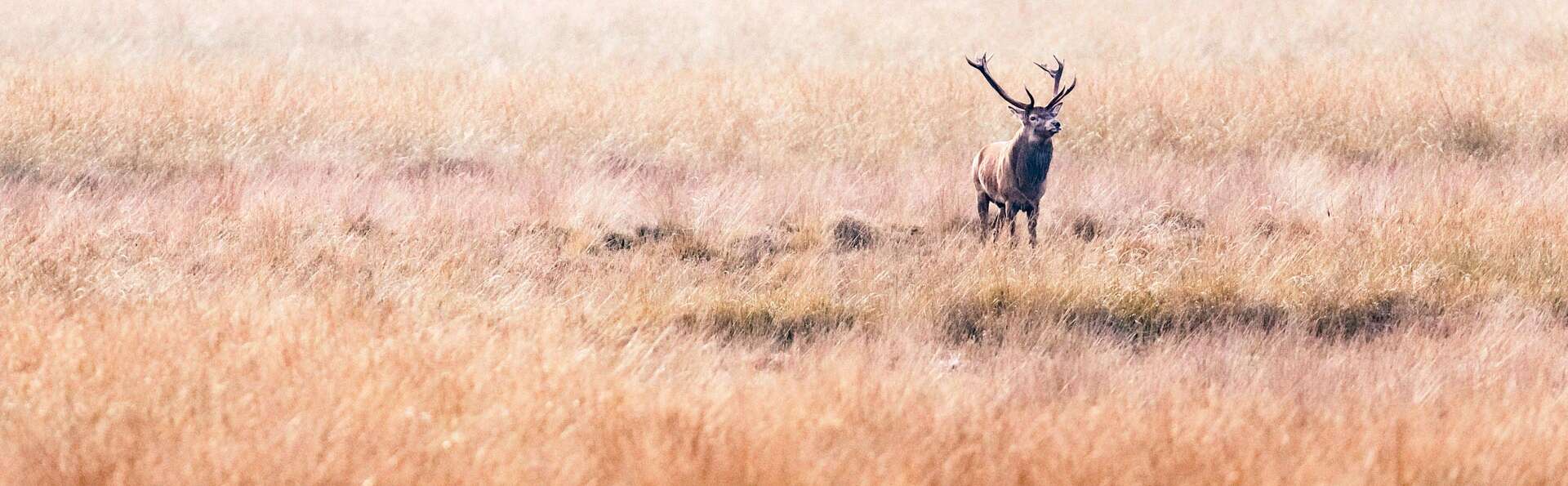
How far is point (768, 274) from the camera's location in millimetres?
6848

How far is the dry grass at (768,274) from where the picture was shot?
372 cm

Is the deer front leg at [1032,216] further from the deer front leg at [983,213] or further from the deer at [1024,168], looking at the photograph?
the deer front leg at [983,213]

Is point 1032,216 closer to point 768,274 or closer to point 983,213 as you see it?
point 983,213

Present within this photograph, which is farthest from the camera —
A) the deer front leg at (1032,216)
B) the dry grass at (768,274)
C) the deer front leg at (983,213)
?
the deer front leg at (983,213)

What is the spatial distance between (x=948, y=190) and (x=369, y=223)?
3.48 meters

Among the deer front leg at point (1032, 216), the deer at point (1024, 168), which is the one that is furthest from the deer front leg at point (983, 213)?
the deer front leg at point (1032, 216)

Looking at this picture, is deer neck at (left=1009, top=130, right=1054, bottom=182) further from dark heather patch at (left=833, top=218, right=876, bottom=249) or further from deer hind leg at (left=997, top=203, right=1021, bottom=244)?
dark heather patch at (left=833, top=218, right=876, bottom=249)

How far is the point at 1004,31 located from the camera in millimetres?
21203

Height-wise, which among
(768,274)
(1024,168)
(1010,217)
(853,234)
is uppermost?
(1024,168)

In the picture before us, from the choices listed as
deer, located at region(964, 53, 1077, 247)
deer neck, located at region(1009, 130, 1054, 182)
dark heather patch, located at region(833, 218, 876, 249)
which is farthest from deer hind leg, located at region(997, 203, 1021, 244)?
dark heather patch, located at region(833, 218, 876, 249)

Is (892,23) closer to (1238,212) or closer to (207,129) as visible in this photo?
(207,129)

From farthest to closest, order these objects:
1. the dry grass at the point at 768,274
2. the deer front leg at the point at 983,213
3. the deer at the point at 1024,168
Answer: the deer front leg at the point at 983,213
the deer at the point at 1024,168
the dry grass at the point at 768,274

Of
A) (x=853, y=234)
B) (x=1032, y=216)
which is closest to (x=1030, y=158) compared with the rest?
(x=1032, y=216)

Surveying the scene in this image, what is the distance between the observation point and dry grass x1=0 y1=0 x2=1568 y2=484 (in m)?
3.72
